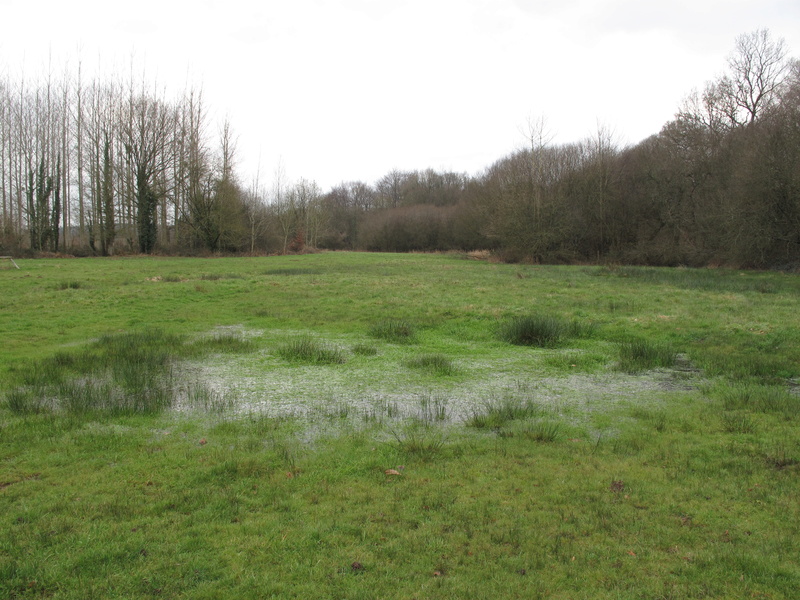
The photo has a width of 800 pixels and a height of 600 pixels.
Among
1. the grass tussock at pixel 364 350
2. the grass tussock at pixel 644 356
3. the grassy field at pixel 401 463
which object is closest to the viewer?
the grassy field at pixel 401 463

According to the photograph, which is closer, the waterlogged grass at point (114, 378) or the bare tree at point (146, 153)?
the waterlogged grass at point (114, 378)

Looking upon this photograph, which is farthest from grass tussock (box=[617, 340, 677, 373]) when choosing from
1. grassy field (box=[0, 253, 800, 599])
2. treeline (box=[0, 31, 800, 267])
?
treeline (box=[0, 31, 800, 267])

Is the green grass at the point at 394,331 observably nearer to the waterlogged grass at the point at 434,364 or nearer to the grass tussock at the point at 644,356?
the waterlogged grass at the point at 434,364

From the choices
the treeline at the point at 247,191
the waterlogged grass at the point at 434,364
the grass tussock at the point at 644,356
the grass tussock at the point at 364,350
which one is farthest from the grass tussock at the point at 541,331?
the treeline at the point at 247,191

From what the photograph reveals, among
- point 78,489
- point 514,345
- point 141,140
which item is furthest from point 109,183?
point 78,489

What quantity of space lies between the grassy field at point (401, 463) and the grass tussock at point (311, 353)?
7 cm

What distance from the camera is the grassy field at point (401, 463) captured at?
339 centimetres

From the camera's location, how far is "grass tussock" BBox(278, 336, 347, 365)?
965 centimetres

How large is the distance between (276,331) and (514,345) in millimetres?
5479

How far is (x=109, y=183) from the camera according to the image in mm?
42812

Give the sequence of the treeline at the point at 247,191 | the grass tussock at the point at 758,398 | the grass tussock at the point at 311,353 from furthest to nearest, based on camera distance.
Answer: the treeline at the point at 247,191, the grass tussock at the point at 311,353, the grass tussock at the point at 758,398

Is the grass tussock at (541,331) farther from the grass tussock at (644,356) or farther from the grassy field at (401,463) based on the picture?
the grass tussock at (644,356)

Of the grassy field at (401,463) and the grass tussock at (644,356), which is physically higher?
the grass tussock at (644,356)

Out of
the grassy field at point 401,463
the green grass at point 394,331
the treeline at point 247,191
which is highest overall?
the treeline at point 247,191
